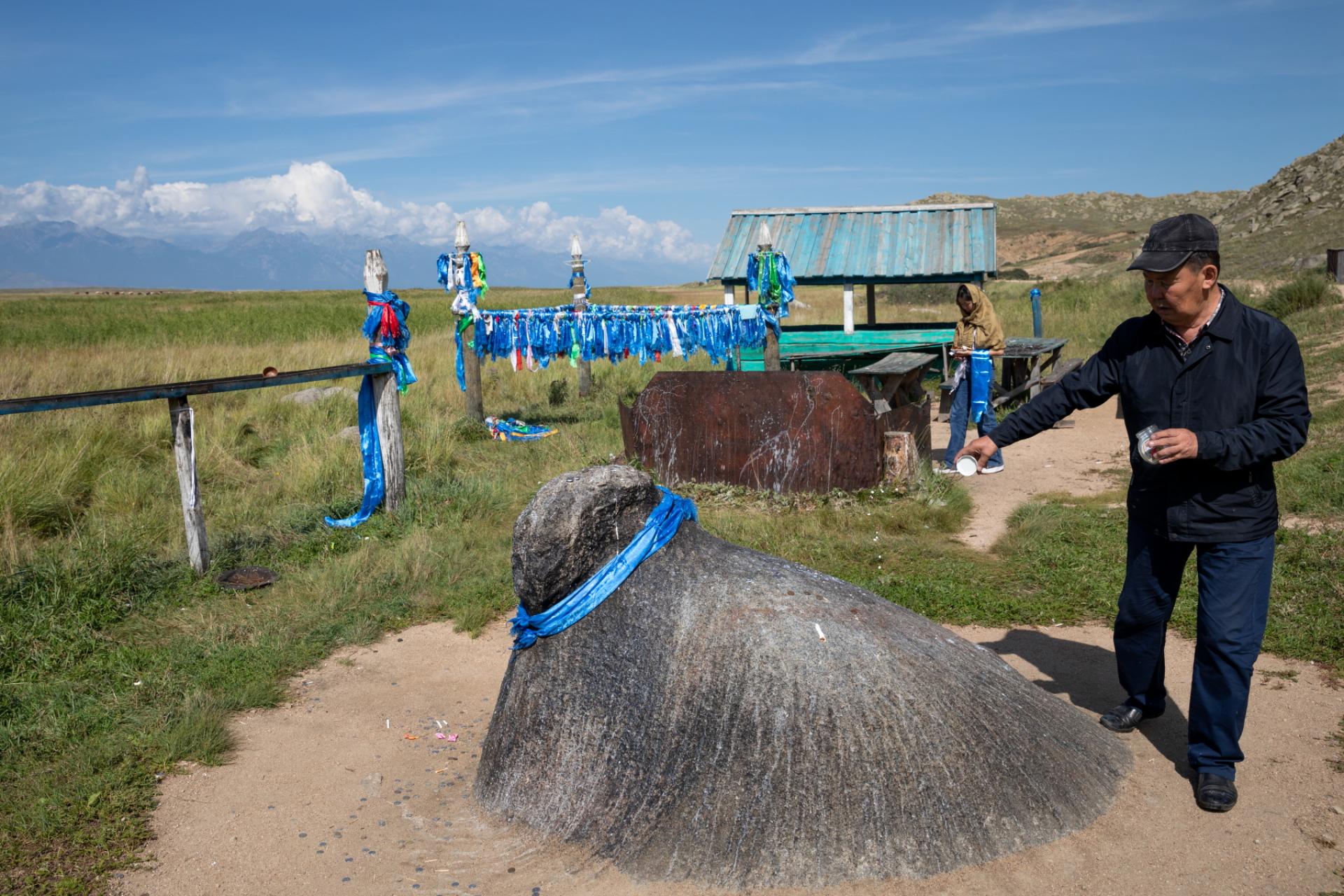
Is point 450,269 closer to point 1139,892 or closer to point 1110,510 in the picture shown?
point 1110,510

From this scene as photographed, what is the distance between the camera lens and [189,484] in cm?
671

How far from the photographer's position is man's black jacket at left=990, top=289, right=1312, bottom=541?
3.32 m

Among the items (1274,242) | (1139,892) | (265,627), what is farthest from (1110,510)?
(1274,242)

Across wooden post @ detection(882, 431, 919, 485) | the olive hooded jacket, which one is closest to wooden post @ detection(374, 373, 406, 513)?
wooden post @ detection(882, 431, 919, 485)

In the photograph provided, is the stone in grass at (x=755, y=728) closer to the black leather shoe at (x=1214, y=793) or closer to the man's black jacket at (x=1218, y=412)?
the black leather shoe at (x=1214, y=793)

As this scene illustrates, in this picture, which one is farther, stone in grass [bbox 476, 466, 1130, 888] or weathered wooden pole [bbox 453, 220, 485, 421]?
weathered wooden pole [bbox 453, 220, 485, 421]

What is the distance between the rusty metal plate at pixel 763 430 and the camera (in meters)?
8.31

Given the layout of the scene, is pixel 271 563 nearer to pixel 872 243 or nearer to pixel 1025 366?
pixel 1025 366

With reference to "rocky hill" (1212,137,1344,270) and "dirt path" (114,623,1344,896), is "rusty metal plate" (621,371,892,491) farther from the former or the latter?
"rocky hill" (1212,137,1344,270)

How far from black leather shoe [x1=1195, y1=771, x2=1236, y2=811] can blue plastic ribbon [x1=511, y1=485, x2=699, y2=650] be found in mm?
1988

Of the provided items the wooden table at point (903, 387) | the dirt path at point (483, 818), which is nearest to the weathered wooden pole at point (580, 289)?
the wooden table at point (903, 387)

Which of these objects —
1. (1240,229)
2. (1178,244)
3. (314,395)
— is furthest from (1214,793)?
(1240,229)

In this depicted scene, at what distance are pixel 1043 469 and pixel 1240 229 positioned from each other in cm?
3604

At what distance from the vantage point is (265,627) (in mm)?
5770
